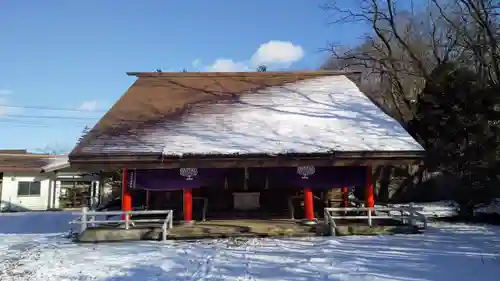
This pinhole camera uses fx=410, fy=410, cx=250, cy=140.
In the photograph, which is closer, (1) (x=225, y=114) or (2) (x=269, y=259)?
(2) (x=269, y=259)

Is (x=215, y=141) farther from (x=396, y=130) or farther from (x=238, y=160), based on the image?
(x=396, y=130)

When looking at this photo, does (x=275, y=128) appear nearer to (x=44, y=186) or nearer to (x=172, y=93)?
(x=172, y=93)

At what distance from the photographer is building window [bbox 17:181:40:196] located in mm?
25183

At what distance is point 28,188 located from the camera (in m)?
25.4

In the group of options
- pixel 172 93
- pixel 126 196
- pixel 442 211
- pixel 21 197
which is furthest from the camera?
pixel 21 197

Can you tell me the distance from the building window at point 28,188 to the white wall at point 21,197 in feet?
0.59

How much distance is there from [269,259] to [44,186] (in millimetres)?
22207

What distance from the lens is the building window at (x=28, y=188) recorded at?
2518 centimetres

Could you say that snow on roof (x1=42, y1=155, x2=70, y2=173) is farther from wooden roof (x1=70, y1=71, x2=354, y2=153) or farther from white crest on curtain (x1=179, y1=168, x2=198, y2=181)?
white crest on curtain (x1=179, y1=168, x2=198, y2=181)

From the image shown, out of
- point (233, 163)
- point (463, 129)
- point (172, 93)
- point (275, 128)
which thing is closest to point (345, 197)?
point (275, 128)

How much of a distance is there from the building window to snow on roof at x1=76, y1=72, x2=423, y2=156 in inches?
632

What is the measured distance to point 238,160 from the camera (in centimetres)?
1148

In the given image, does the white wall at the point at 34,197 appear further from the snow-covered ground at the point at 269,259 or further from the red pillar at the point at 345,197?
the red pillar at the point at 345,197

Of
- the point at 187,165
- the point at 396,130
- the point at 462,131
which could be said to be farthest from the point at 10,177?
the point at 462,131
